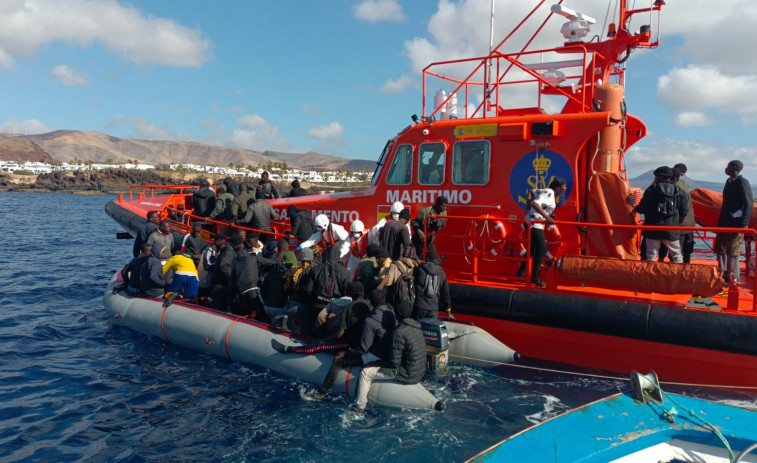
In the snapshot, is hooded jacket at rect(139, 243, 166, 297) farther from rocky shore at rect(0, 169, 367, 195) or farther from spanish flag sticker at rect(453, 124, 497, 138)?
rocky shore at rect(0, 169, 367, 195)

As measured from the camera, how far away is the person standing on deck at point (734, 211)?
6766 millimetres

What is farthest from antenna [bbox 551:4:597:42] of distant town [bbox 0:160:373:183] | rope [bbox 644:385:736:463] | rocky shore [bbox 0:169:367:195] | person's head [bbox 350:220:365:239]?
distant town [bbox 0:160:373:183]

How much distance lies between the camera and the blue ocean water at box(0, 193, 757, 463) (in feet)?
17.4

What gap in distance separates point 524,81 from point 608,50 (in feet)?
4.80

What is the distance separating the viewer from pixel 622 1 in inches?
320

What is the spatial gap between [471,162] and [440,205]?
2.67ft

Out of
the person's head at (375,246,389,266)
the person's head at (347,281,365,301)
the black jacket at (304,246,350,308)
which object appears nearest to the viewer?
the person's head at (347,281,365,301)

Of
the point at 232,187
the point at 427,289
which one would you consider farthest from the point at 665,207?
the point at 232,187

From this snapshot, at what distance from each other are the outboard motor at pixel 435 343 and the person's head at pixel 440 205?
183cm

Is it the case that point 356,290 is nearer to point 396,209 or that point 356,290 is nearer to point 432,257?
point 432,257

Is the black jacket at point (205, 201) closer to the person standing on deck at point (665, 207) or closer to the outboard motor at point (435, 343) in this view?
the outboard motor at point (435, 343)

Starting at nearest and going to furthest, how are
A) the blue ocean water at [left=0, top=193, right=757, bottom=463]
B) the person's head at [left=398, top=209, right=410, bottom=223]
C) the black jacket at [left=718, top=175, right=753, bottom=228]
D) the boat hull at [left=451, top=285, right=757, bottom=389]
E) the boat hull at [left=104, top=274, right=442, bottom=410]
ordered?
1. the blue ocean water at [left=0, top=193, right=757, bottom=463]
2. the boat hull at [left=451, top=285, right=757, bottom=389]
3. the boat hull at [left=104, top=274, right=442, bottom=410]
4. the black jacket at [left=718, top=175, right=753, bottom=228]
5. the person's head at [left=398, top=209, right=410, bottom=223]

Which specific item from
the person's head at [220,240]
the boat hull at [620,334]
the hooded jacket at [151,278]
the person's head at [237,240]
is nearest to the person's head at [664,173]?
the boat hull at [620,334]

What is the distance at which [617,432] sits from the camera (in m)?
3.94
